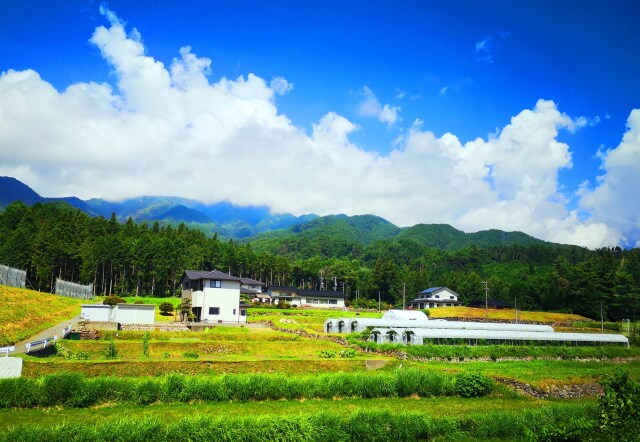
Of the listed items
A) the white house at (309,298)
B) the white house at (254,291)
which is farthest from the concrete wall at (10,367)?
the white house at (309,298)

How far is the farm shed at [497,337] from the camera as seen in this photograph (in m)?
40.5

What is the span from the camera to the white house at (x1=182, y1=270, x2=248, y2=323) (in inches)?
1867

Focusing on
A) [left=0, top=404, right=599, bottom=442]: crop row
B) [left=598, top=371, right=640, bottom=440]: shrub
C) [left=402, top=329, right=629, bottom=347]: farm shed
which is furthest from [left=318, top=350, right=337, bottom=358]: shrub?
[left=598, top=371, right=640, bottom=440]: shrub

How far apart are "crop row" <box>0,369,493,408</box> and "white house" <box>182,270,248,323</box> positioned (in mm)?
27440

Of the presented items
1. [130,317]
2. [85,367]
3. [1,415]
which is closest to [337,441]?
[1,415]

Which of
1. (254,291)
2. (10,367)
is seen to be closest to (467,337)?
(10,367)

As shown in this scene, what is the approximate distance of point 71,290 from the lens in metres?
61.2

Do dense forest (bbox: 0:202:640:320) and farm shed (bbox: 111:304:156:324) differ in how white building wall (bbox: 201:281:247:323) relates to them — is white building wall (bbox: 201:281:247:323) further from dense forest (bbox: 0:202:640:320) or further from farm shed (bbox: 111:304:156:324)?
dense forest (bbox: 0:202:640:320)

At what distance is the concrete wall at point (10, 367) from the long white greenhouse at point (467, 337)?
29081mm

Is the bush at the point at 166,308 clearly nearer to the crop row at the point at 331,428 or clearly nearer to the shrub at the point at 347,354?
the shrub at the point at 347,354

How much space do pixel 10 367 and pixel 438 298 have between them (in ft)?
275

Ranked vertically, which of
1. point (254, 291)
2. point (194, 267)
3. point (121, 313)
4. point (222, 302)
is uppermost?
point (194, 267)

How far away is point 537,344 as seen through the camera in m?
46.1

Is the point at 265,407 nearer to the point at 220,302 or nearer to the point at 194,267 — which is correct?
the point at 220,302
